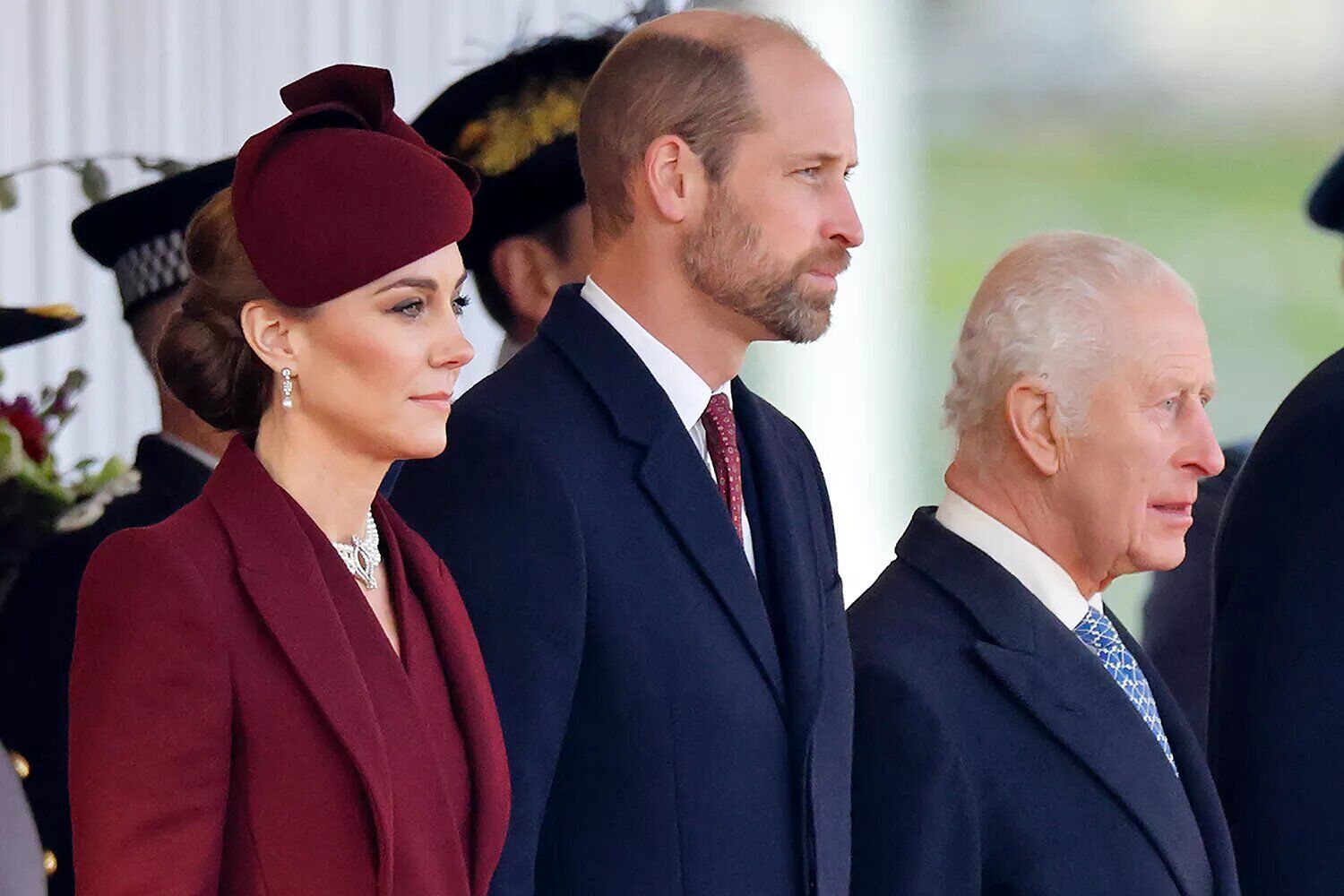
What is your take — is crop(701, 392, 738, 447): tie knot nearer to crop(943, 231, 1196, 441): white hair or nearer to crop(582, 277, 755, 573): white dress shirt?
crop(582, 277, 755, 573): white dress shirt

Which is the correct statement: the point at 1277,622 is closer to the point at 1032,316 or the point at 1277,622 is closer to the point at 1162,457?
the point at 1162,457

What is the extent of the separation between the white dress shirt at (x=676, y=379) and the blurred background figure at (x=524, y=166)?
0.57m

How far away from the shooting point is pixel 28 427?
2.37 meters

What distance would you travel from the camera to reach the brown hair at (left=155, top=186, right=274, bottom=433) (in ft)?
5.49

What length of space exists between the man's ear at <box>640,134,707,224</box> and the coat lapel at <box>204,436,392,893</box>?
2.15 ft

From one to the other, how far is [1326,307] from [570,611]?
396 cm

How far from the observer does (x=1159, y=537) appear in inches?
93.3

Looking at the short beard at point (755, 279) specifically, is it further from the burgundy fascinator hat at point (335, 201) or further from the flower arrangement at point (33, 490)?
the flower arrangement at point (33, 490)

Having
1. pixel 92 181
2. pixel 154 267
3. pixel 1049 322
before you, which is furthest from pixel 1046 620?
pixel 92 181

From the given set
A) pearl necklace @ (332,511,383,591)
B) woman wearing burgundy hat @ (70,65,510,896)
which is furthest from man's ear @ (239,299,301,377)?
pearl necklace @ (332,511,383,591)

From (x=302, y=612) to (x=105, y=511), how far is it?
0.95 m

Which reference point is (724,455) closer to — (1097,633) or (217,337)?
(1097,633)

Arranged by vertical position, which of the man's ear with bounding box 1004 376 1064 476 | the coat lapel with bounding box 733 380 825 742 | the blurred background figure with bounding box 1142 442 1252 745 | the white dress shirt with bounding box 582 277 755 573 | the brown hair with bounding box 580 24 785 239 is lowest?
the blurred background figure with bounding box 1142 442 1252 745

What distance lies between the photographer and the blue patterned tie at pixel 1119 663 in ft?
7.81
